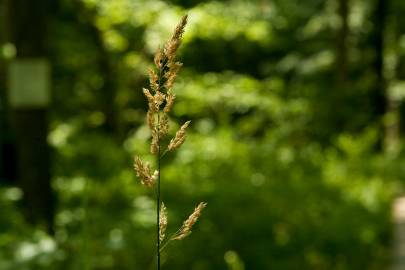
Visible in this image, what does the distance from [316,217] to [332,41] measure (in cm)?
1450

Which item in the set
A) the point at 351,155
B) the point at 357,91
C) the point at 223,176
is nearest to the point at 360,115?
the point at 357,91

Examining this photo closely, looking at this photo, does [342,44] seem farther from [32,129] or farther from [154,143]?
[154,143]

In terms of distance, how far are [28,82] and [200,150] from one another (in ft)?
28.3

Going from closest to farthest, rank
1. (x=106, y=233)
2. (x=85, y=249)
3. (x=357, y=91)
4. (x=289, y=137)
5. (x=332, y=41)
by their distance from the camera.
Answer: (x=85, y=249) → (x=106, y=233) → (x=289, y=137) → (x=357, y=91) → (x=332, y=41)

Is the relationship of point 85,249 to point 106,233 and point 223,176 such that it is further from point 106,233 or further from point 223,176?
point 223,176

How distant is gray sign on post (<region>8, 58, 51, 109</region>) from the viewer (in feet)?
19.6

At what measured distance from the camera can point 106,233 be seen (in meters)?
5.84

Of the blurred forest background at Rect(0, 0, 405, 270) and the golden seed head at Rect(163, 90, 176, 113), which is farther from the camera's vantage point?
the blurred forest background at Rect(0, 0, 405, 270)

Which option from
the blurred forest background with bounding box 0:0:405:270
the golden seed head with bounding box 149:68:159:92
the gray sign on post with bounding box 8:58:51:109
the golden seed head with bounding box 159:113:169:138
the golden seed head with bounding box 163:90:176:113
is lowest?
the blurred forest background with bounding box 0:0:405:270

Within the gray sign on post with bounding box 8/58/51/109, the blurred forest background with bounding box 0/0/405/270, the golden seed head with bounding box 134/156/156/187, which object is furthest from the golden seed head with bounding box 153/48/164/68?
the gray sign on post with bounding box 8/58/51/109

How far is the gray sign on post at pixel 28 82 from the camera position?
597cm

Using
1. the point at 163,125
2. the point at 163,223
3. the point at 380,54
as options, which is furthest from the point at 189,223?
the point at 380,54

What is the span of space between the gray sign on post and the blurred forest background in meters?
0.06

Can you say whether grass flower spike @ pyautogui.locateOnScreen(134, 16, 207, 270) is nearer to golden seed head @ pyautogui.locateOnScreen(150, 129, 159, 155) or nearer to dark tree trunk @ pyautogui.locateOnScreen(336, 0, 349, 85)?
golden seed head @ pyautogui.locateOnScreen(150, 129, 159, 155)
